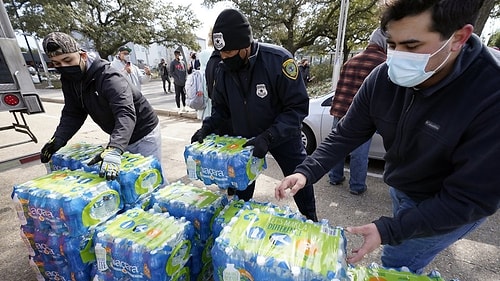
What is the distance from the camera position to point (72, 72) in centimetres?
200

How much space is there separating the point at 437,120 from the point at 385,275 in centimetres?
74

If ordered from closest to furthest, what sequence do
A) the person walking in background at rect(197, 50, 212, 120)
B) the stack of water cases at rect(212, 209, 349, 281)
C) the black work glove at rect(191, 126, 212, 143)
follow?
the stack of water cases at rect(212, 209, 349, 281) → the black work glove at rect(191, 126, 212, 143) → the person walking in background at rect(197, 50, 212, 120)

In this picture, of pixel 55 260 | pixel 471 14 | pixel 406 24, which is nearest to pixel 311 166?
pixel 406 24

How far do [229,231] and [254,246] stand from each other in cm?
17

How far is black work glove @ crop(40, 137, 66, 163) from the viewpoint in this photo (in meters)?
2.21

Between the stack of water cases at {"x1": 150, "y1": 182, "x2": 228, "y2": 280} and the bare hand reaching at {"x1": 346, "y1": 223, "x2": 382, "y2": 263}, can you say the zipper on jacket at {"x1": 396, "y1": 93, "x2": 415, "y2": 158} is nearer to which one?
the bare hand reaching at {"x1": 346, "y1": 223, "x2": 382, "y2": 263}

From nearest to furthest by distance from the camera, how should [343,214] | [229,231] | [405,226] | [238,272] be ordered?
[405,226] → [238,272] → [229,231] → [343,214]

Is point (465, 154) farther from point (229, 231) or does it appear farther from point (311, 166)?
point (229, 231)

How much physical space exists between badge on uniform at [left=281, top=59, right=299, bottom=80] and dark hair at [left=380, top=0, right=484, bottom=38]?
1.01 m

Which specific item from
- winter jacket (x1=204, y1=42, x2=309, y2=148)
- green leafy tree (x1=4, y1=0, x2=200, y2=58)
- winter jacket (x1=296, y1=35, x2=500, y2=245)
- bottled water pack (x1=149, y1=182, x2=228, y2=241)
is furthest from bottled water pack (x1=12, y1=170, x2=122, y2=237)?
green leafy tree (x1=4, y1=0, x2=200, y2=58)

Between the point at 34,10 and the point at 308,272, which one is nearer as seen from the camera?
the point at 308,272

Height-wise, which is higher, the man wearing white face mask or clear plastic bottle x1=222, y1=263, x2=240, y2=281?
the man wearing white face mask

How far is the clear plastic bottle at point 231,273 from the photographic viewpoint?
3.88 ft

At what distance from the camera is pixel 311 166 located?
4.86 ft
